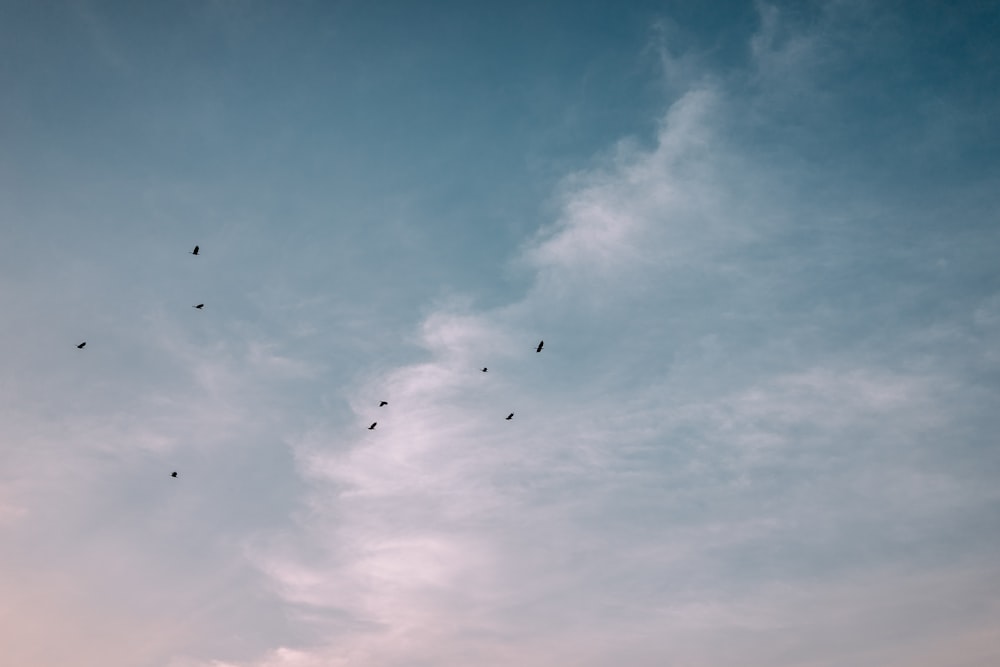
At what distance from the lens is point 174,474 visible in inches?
3041

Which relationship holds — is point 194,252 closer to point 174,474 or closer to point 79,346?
point 79,346

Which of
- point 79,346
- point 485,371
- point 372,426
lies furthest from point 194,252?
point 485,371

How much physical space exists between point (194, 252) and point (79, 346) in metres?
20.4

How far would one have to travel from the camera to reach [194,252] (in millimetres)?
64938

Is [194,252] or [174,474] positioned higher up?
[194,252]

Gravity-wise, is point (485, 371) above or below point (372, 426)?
above

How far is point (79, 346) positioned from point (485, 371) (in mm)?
47994

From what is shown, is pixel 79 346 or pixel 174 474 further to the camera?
pixel 174 474

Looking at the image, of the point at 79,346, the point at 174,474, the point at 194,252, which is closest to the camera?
the point at 194,252

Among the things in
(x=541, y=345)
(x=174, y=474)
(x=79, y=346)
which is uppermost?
(x=79, y=346)

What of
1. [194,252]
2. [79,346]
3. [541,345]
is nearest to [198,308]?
[194,252]

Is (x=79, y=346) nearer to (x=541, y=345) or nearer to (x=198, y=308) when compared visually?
(x=198, y=308)

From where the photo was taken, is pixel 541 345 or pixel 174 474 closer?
pixel 541 345

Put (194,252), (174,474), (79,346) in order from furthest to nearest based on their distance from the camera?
(174,474)
(79,346)
(194,252)
